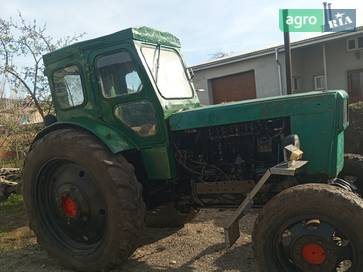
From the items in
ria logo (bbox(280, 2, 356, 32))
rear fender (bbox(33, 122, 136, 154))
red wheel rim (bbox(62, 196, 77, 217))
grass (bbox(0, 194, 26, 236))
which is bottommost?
grass (bbox(0, 194, 26, 236))

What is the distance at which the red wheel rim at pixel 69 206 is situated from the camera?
5.12 metres

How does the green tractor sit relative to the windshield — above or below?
below

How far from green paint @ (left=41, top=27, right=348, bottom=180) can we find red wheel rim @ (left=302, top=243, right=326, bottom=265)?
2.98 feet

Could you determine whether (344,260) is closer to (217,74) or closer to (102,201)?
(102,201)

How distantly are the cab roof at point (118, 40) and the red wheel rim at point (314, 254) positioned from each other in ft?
9.02

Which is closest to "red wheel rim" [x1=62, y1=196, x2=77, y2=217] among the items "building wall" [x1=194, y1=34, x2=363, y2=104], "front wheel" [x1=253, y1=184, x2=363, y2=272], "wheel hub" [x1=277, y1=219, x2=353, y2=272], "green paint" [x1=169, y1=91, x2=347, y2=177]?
"green paint" [x1=169, y1=91, x2=347, y2=177]

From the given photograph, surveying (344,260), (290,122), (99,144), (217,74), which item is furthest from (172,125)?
(217,74)

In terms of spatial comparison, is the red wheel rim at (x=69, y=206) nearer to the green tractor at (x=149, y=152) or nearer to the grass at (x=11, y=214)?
the green tractor at (x=149, y=152)

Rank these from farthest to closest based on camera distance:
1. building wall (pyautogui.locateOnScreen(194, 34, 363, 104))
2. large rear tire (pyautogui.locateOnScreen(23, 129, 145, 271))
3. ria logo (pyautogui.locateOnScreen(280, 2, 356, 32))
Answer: building wall (pyautogui.locateOnScreen(194, 34, 363, 104))
ria logo (pyautogui.locateOnScreen(280, 2, 356, 32))
large rear tire (pyautogui.locateOnScreen(23, 129, 145, 271))

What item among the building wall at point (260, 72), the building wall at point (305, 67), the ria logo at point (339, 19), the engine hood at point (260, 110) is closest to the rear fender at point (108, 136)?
the engine hood at point (260, 110)

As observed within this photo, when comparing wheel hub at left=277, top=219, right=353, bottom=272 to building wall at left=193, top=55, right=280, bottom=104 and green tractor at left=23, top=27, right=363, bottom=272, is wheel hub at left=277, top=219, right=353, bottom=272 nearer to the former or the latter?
green tractor at left=23, top=27, right=363, bottom=272

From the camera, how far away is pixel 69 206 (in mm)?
5184

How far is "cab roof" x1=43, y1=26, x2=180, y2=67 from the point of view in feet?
16.7

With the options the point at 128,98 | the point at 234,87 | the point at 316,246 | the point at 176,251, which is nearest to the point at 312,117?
the point at 316,246
